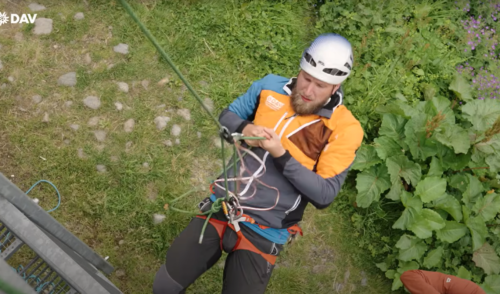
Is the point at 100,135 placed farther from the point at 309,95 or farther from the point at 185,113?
the point at 309,95

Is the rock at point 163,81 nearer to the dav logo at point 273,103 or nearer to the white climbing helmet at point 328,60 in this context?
the dav logo at point 273,103

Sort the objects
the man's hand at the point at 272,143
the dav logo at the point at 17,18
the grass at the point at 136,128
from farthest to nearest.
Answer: the dav logo at the point at 17,18 < the grass at the point at 136,128 < the man's hand at the point at 272,143

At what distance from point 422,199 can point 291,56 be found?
2329 millimetres

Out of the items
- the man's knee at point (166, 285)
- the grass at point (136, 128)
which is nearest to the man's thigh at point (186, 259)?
the man's knee at point (166, 285)

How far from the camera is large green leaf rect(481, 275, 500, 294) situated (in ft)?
14.4

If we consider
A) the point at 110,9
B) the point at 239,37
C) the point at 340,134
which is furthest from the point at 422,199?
the point at 110,9

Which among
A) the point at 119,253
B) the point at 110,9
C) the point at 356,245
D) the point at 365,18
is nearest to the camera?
the point at 119,253

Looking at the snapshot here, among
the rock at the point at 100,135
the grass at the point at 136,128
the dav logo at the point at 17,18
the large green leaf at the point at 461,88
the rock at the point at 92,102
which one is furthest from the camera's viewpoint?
the large green leaf at the point at 461,88

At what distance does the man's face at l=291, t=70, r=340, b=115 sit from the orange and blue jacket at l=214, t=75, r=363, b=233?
60 mm

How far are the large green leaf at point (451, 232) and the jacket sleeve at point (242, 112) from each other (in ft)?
8.40

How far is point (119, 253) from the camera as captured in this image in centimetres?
421

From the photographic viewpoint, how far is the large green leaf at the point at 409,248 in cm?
452

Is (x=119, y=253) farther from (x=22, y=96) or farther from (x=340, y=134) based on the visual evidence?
(x=340, y=134)

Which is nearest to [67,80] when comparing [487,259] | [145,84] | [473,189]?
[145,84]
